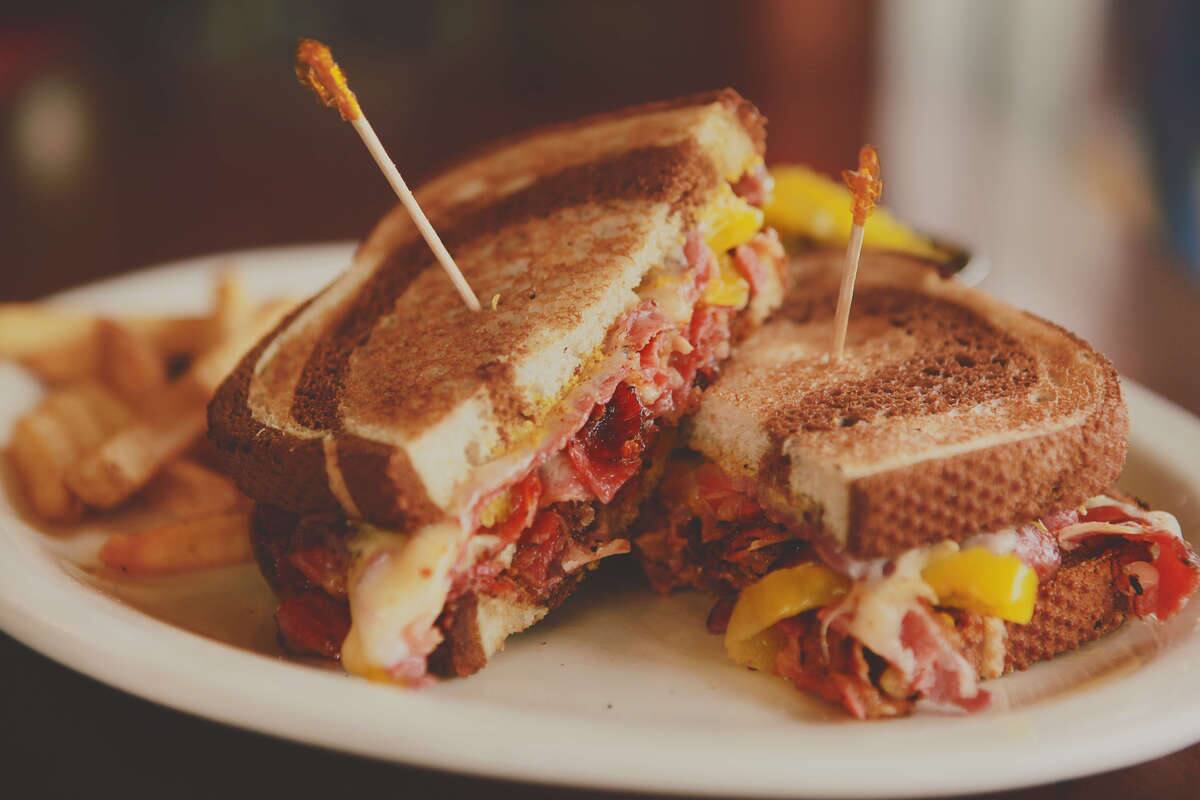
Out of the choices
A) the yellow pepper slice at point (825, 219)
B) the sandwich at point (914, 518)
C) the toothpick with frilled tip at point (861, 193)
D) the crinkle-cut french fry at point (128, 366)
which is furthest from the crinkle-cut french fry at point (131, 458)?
the yellow pepper slice at point (825, 219)

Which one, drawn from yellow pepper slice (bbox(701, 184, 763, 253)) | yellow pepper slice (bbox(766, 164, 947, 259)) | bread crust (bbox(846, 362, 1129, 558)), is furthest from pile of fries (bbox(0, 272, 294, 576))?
yellow pepper slice (bbox(766, 164, 947, 259))

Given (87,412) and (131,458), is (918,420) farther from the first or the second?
(87,412)

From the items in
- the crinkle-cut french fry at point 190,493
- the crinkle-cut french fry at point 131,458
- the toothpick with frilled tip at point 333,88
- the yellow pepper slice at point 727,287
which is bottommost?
the crinkle-cut french fry at point 190,493

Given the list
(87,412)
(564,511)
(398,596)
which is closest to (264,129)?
(87,412)

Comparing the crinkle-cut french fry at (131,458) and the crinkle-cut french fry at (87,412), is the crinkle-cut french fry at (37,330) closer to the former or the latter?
the crinkle-cut french fry at (87,412)

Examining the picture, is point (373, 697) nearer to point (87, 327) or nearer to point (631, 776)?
point (631, 776)

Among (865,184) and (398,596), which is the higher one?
(865,184)

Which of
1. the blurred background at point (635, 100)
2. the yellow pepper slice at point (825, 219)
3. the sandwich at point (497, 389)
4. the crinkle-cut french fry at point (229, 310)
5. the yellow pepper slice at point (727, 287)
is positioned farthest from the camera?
the blurred background at point (635, 100)

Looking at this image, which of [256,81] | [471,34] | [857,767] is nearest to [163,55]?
[256,81]
